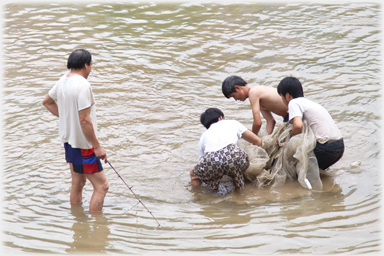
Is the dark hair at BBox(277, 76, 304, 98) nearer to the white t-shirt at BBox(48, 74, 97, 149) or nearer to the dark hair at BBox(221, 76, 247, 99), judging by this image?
the dark hair at BBox(221, 76, 247, 99)

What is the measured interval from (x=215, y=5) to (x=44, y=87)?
6.32 m

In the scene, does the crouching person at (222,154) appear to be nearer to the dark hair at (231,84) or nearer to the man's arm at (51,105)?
the dark hair at (231,84)

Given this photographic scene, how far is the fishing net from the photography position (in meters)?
4.79

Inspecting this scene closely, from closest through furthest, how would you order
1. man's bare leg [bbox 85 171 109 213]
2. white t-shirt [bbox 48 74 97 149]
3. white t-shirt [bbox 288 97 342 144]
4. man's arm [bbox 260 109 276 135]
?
white t-shirt [bbox 48 74 97 149]
man's bare leg [bbox 85 171 109 213]
white t-shirt [bbox 288 97 342 144]
man's arm [bbox 260 109 276 135]

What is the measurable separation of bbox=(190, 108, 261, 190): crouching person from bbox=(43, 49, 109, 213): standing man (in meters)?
1.18

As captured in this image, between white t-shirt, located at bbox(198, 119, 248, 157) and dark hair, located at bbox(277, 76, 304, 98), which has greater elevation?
dark hair, located at bbox(277, 76, 304, 98)

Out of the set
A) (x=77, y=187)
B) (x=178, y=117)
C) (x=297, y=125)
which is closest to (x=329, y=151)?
(x=297, y=125)

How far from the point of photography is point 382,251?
337cm

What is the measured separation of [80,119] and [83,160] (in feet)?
1.51

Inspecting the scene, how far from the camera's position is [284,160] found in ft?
16.6

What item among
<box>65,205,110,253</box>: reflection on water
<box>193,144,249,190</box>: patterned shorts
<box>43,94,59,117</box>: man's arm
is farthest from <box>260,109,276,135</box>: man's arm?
<box>43,94,59,117</box>: man's arm

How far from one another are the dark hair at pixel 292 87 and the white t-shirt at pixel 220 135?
2.24ft

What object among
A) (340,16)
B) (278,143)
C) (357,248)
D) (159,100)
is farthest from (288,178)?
(340,16)

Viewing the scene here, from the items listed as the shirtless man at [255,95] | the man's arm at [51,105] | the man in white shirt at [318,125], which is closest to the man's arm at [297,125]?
the man in white shirt at [318,125]
